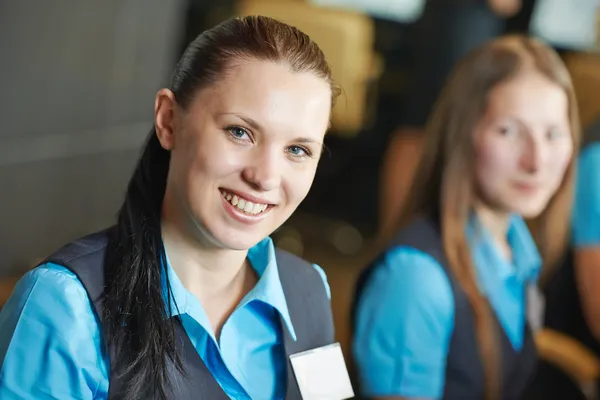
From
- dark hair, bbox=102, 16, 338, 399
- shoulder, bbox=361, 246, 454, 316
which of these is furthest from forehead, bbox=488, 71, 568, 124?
dark hair, bbox=102, 16, 338, 399

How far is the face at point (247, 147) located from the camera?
643mm

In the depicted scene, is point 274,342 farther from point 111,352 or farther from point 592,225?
point 592,225

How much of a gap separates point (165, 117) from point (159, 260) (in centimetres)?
12

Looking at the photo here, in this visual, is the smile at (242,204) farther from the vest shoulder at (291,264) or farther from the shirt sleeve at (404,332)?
the shirt sleeve at (404,332)

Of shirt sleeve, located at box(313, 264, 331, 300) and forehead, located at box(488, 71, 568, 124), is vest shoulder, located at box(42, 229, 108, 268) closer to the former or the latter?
shirt sleeve, located at box(313, 264, 331, 300)

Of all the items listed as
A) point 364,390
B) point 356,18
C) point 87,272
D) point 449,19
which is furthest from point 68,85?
point 356,18

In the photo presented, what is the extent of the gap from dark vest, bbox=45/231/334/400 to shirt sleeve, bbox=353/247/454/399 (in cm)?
38

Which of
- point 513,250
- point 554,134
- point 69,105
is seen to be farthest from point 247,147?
point 69,105

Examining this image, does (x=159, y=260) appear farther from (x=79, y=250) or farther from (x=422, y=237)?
(x=422, y=237)

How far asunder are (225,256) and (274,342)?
0.09 metres

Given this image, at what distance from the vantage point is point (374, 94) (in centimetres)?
384

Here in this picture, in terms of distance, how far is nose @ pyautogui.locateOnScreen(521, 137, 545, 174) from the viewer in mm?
1161

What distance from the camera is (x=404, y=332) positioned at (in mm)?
1138

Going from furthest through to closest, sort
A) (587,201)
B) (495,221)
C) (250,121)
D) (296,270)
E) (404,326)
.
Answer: (587,201) → (495,221) → (404,326) → (296,270) → (250,121)
